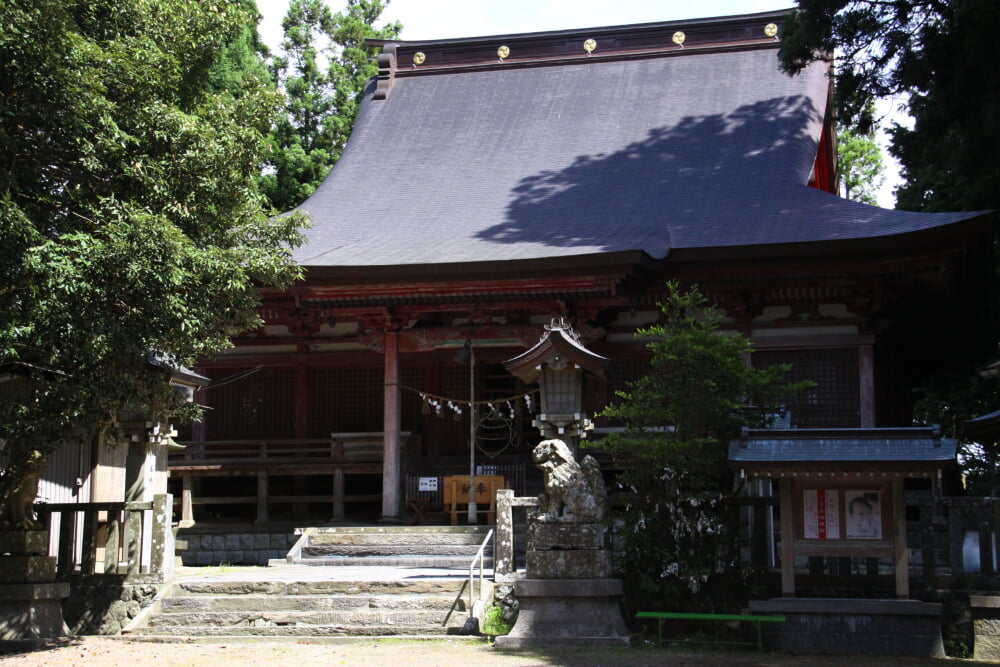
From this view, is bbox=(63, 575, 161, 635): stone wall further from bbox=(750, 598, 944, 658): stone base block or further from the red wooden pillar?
bbox=(750, 598, 944, 658): stone base block

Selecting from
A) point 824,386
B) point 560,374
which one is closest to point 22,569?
point 560,374

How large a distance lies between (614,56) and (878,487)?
13.9m

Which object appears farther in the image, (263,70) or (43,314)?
(263,70)

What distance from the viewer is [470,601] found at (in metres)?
10.4

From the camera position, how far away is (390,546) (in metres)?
13.2

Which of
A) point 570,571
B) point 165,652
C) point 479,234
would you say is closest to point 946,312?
point 479,234

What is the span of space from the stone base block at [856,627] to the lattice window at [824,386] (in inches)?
231

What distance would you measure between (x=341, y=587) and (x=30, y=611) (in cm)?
292

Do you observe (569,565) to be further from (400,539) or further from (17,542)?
(17,542)

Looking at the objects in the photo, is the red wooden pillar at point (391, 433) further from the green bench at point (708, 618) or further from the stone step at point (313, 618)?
the green bench at point (708, 618)

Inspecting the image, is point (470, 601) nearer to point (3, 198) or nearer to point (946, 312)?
point (3, 198)

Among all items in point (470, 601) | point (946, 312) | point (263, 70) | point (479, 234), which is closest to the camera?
point (470, 601)

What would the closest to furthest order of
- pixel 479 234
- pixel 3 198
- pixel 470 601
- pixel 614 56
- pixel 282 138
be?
pixel 3 198
pixel 470 601
pixel 479 234
pixel 614 56
pixel 282 138

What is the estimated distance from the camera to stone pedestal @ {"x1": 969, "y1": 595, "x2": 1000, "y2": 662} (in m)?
9.30
